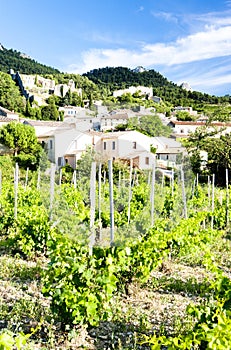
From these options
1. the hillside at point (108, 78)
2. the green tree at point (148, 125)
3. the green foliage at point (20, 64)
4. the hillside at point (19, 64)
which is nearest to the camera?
the green tree at point (148, 125)

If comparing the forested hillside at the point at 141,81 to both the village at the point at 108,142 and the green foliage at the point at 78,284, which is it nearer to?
the village at the point at 108,142

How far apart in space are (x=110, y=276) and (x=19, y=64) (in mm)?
121673

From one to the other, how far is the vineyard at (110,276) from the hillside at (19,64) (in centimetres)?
11012

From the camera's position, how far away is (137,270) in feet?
18.1

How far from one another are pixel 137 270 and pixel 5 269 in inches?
93.8

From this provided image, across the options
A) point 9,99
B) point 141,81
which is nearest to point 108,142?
point 9,99

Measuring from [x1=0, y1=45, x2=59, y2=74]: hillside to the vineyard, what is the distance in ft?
361

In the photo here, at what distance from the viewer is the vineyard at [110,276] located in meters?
3.92

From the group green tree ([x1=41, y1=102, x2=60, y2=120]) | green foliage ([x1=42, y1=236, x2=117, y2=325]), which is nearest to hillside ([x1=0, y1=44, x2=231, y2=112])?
green tree ([x1=41, y1=102, x2=60, y2=120])

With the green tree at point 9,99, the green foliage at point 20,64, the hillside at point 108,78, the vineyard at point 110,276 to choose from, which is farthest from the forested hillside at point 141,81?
the vineyard at point 110,276

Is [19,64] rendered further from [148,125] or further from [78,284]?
[78,284]

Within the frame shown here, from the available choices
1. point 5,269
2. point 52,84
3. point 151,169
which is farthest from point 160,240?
point 52,84

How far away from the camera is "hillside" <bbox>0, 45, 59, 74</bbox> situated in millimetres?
114750

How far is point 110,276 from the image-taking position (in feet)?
13.5
